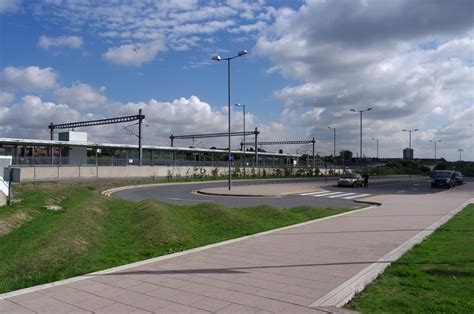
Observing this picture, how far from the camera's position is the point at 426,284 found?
6344 millimetres

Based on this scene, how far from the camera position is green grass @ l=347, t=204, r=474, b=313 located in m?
5.39

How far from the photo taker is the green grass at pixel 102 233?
311 inches

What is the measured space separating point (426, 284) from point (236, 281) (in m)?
2.63

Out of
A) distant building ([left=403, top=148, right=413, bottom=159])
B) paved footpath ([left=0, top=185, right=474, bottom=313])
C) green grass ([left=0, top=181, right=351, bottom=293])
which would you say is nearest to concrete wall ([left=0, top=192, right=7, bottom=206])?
green grass ([left=0, top=181, right=351, bottom=293])

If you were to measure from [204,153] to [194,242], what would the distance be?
112m

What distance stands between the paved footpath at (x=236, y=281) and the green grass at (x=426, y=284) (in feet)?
0.84

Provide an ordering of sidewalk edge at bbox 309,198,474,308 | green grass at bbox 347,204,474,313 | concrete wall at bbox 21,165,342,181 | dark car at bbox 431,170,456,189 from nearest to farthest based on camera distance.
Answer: green grass at bbox 347,204,474,313
sidewalk edge at bbox 309,198,474,308
dark car at bbox 431,170,456,189
concrete wall at bbox 21,165,342,181

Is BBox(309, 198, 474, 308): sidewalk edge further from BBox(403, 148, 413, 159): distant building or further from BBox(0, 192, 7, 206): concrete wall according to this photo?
BBox(403, 148, 413, 159): distant building

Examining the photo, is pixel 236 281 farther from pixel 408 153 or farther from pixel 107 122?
pixel 408 153

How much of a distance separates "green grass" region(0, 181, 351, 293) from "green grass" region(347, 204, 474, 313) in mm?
4341

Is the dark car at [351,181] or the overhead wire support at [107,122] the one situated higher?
the overhead wire support at [107,122]

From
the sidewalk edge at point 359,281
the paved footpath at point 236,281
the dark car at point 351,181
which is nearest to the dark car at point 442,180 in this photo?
the dark car at point 351,181

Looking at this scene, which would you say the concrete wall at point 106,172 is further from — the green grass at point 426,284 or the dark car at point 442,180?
the green grass at point 426,284

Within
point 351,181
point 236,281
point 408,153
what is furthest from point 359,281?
point 408,153
